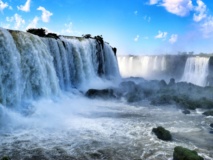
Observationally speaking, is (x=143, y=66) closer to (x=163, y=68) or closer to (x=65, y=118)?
(x=163, y=68)

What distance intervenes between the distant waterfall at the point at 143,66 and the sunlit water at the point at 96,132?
28.1 metres

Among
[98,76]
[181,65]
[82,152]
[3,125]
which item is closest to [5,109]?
[3,125]

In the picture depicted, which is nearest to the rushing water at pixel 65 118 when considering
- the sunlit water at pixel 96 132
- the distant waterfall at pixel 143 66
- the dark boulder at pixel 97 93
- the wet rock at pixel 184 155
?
the sunlit water at pixel 96 132

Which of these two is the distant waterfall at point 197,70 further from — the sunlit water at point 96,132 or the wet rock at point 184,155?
the wet rock at point 184,155

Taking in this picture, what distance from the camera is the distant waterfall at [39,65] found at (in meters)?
15.5

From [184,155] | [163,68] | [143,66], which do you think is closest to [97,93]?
[184,155]

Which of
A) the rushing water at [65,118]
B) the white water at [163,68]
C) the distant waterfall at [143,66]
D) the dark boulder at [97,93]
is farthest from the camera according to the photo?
the distant waterfall at [143,66]

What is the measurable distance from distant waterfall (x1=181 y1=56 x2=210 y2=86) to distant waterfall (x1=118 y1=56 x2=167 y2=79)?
7.46 meters

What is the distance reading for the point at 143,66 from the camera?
49.2 meters

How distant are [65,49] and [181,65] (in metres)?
24.1

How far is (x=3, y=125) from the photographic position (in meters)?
13.1

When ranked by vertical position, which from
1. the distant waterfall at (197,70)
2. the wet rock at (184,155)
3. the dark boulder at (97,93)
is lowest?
the wet rock at (184,155)

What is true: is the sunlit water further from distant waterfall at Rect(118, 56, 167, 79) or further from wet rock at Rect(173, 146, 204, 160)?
distant waterfall at Rect(118, 56, 167, 79)

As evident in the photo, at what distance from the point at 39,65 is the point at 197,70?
24992 millimetres
